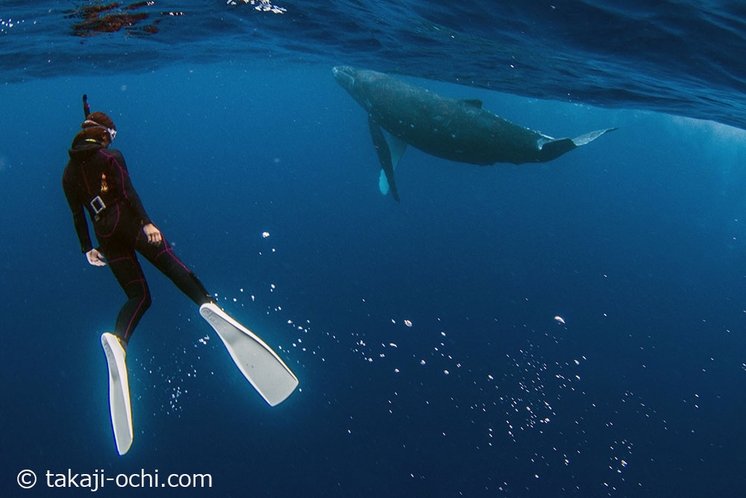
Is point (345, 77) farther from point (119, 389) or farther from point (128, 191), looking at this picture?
point (119, 389)

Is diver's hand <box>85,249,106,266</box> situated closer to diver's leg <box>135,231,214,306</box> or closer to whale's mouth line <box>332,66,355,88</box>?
diver's leg <box>135,231,214,306</box>

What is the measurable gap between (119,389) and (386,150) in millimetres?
9918

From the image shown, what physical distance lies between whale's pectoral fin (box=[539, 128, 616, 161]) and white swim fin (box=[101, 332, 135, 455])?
29.6ft

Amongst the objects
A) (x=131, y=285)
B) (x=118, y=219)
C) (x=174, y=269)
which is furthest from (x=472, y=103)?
(x=131, y=285)

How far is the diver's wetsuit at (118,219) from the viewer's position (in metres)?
4.97

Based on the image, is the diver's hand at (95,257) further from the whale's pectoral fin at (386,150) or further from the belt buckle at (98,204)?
the whale's pectoral fin at (386,150)

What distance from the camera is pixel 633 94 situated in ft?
53.0

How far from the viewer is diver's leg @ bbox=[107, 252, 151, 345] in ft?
16.9

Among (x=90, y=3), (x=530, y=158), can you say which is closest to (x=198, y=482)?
(x=530, y=158)

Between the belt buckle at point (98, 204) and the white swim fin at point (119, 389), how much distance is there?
1.50 metres

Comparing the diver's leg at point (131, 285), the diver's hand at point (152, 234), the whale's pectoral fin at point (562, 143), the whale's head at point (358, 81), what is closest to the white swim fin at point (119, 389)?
the diver's leg at point (131, 285)

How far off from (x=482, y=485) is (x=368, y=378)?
4259 mm

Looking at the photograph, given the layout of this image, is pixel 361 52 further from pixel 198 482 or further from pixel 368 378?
pixel 198 482

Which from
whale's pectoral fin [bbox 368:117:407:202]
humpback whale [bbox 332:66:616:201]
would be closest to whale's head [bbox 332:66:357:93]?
humpback whale [bbox 332:66:616:201]
